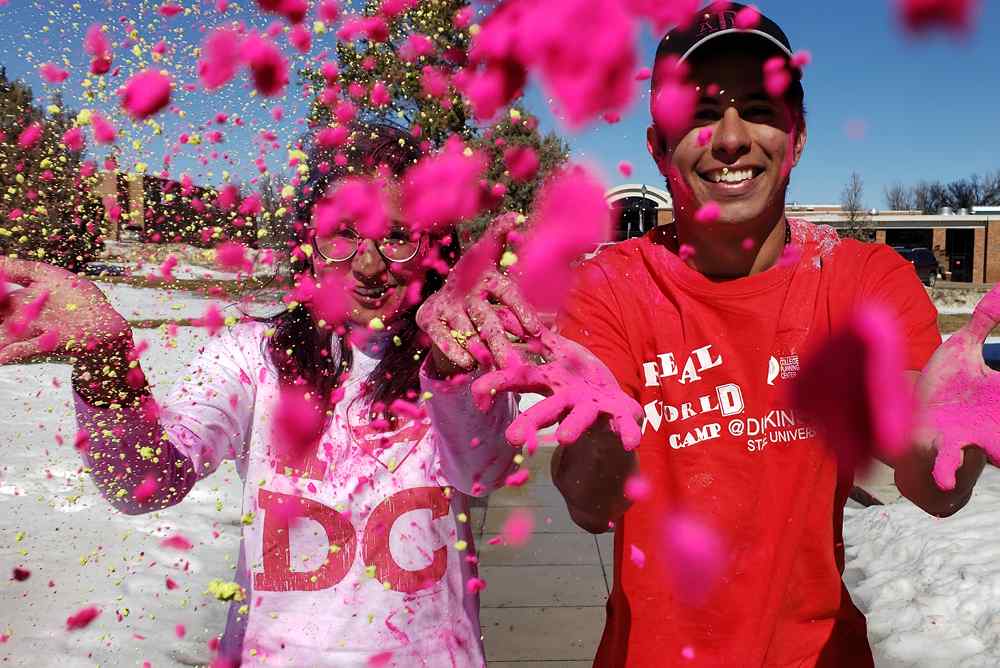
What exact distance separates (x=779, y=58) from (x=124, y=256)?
141cm

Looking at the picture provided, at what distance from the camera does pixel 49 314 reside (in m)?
1.34

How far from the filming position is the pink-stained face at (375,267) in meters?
1.56

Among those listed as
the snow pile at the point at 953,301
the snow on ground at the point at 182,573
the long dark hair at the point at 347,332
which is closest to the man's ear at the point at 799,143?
the long dark hair at the point at 347,332

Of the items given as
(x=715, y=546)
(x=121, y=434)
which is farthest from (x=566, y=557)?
(x=121, y=434)

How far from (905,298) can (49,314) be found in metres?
1.52

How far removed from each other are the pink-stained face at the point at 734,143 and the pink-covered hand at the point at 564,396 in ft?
1.65

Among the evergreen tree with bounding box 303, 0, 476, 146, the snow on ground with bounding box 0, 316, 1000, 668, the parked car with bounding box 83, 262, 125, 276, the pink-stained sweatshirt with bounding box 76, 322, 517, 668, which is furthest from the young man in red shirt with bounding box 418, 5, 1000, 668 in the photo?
the snow on ground with bounding box 0, 316, 1000, 668

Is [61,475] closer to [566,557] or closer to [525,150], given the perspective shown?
[566,557]

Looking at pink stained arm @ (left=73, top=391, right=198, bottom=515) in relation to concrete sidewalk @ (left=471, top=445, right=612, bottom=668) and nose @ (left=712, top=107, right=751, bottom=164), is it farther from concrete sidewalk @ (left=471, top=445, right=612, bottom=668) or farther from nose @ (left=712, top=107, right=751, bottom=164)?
concrete sidewalk @ (left=471, top=445, right=612, bottom=668)

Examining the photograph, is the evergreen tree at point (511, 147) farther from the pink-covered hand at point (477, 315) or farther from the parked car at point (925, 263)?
the parked car at point (925, 263)

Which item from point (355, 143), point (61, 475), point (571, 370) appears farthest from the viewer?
point (61, 475)

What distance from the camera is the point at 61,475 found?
18.4 ft

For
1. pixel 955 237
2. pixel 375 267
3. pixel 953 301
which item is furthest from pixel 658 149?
pixel 955 237

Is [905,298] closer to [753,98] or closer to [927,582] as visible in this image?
[753,98]
